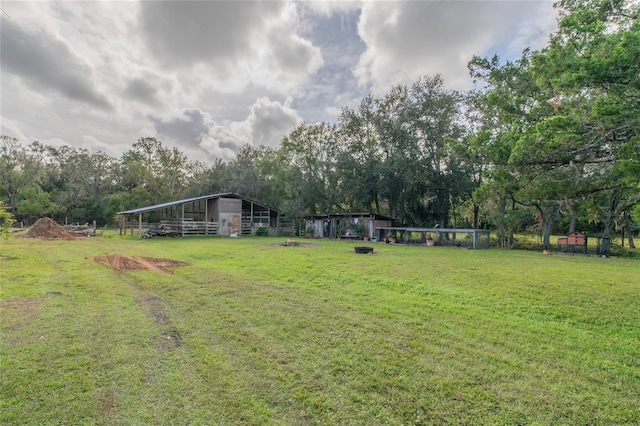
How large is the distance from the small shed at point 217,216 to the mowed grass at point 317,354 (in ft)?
66.7

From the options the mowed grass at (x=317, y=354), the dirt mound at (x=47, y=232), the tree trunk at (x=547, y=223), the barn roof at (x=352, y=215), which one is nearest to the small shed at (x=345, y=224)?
the barn roof at (x=352, y=215)

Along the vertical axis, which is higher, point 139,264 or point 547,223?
point 547,223

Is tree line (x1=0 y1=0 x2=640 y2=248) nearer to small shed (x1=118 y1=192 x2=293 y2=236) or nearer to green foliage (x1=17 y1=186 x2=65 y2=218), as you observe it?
green foliage (x1=17 y1=186 x2=65 y2=218)

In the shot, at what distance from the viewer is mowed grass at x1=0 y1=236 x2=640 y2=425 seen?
2.49 m

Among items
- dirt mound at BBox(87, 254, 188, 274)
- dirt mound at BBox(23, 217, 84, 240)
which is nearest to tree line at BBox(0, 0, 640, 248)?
dirt mound at BBox(87, 254, 188, 274)

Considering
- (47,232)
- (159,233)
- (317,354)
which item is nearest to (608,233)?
(317,354)

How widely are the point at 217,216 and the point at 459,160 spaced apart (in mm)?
21754

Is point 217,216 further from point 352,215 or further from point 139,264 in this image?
point 139,264

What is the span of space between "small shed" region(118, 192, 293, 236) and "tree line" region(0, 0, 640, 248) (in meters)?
3.34

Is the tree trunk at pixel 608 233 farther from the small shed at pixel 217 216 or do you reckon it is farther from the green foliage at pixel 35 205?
the green foliage at pixel 35 205

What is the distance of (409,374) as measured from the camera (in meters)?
3.05

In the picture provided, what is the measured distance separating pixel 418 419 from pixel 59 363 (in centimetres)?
383

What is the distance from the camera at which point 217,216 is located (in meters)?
27.2

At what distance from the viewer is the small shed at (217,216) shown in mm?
26203
